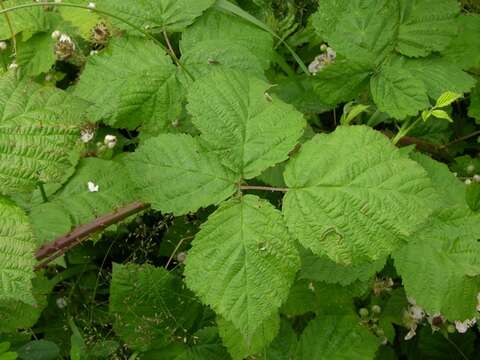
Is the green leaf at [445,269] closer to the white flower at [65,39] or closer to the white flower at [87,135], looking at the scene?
the white flower at [87,135]

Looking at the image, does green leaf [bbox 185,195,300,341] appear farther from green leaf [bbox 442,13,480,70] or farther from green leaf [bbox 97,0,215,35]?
green leaf [bbox 442,13,480,70]

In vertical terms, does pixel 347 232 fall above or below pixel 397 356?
above

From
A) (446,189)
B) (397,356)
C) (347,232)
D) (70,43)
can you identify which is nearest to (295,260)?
(347,232)

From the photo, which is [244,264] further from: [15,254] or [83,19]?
[83,19]

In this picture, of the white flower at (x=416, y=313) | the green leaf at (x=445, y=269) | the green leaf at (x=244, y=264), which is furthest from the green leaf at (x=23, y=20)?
the white flower at (x=416, y=313)

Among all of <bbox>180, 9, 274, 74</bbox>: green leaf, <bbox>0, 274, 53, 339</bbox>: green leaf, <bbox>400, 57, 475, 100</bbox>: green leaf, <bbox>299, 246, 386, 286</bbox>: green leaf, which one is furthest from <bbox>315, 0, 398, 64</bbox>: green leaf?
<bbox>0, 274, 53, 339</bbox>: green leaf

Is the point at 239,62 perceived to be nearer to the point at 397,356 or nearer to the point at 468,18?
the point at 468,18

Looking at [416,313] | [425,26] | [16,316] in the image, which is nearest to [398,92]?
[425,26]
